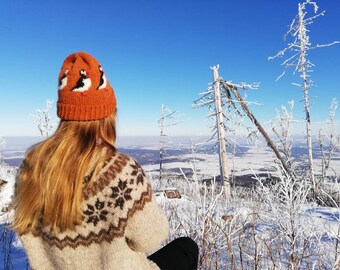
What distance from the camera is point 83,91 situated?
1545 millimetres

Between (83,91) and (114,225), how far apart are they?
69cm

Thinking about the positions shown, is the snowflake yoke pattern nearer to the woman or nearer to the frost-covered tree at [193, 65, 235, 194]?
the woman

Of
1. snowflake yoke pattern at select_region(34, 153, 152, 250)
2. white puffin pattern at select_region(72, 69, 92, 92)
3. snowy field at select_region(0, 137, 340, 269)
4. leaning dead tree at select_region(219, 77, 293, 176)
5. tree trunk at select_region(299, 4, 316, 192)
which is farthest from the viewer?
tree trunk at select_region(299, 4, 316, 192)

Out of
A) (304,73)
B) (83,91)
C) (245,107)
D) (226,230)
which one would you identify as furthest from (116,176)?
(304,73)

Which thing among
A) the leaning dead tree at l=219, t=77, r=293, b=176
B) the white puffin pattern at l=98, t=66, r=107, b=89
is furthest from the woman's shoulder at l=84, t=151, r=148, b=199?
the leaning dead tree at l=219, t=77, r=293, b=176

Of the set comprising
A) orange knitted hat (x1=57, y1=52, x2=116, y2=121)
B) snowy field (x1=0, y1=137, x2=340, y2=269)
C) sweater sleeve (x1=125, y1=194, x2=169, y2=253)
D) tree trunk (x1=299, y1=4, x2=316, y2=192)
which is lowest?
snowy field (x1=0, y1=137, x2=340, y2=269)

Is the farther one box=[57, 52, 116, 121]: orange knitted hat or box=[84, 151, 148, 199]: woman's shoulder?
box=[57, 52, 116, 121]: orange knitted hat

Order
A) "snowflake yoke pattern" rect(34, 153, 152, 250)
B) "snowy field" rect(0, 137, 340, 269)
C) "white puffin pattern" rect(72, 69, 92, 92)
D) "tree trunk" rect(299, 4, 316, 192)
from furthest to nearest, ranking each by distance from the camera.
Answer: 1. "tree trunk" rect(299, 4, 316, 192)
2. "snowy field" rect(0, 137, 340, 269)
3. "white puffin pattern" rect(72, 69, 92, 92)
4. "snowflake yoke pattern" rect(34, 153, 152, 250)

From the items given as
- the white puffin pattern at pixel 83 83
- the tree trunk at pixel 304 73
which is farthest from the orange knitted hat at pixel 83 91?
the tree trunk at pixel 304 73

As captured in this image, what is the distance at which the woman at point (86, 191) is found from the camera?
1.45 m

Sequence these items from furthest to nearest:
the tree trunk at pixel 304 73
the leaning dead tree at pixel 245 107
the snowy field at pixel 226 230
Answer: the tree trunk at pixel 304 73 → the leaning dead tree at pixel 245 107 → the snowy field at pixel 226 230

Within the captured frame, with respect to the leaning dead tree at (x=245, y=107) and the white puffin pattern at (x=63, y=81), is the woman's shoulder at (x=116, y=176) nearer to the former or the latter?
the white puffin pattern at (x=63, y=81)

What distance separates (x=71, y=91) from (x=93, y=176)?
1.52 ft

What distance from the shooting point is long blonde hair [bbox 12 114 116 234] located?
4.77 feet
